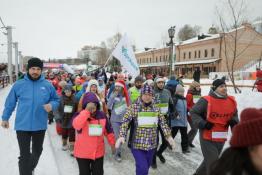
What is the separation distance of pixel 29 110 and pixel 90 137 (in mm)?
1045

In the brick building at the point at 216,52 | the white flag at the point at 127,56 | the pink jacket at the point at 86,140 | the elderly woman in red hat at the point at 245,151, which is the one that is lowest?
the pink jacket at the point at 86,140

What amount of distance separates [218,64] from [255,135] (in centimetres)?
4497

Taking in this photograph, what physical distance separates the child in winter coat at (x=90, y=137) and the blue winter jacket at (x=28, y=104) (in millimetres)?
676

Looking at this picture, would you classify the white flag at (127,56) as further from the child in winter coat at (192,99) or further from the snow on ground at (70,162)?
the snow on ground at (70,162)

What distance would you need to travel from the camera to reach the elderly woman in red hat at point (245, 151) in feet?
5.48

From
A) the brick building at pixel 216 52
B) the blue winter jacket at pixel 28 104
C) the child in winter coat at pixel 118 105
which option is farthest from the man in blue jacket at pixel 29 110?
the brick building at pixel 216 52

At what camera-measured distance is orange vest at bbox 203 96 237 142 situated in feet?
14.8

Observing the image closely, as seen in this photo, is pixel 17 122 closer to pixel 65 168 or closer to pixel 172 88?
pixel 65 168

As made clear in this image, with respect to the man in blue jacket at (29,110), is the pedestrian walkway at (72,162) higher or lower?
lower

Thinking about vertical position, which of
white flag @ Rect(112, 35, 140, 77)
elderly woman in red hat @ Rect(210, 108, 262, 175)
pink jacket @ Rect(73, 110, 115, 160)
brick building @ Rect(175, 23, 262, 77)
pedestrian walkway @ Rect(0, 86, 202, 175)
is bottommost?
pedestrian walkway @ Rect(0, 86, 202, 175)

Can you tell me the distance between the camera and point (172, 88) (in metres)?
8.77

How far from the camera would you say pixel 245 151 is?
5.70 ft

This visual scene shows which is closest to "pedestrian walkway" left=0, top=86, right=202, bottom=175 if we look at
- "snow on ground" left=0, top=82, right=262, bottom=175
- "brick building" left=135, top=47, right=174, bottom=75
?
"snow on ground" left=0, top=82, right=262, bottom=175

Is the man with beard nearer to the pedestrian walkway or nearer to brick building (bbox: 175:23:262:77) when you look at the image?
the pedestrian walkway
